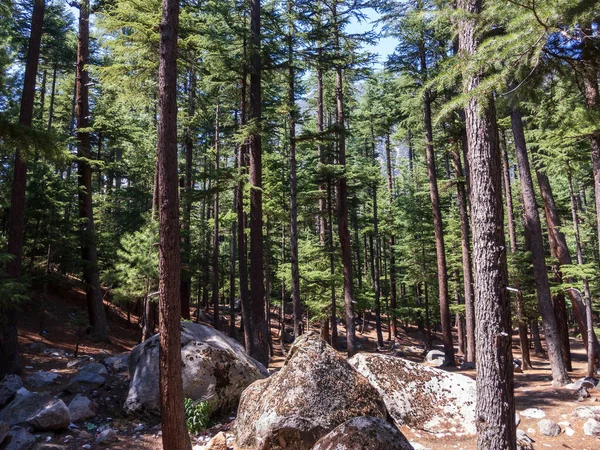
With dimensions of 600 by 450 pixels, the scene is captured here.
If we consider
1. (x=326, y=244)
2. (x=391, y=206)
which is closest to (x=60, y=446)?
(x=326, y=244)

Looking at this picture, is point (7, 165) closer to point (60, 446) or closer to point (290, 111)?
point (290, 111)

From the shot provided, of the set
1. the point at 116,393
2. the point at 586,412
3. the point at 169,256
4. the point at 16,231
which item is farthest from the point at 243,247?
the point at 586,412

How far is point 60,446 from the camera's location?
648 cm

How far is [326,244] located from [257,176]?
978 centimetres

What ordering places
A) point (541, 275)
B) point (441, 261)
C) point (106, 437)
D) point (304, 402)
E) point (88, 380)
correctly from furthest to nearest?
point (441, 261) < point (541, 275) < point (88, 380) < point (106, 437) < point (304, 402)

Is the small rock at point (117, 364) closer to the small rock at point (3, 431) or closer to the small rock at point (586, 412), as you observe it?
the small rock at point (3, 431)

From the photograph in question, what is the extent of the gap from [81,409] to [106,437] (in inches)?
59.6

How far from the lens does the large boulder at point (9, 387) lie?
8.68 m

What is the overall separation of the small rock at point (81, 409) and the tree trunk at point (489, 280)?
7450 millimetres

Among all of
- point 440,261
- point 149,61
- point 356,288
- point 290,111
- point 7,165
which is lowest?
point 356,288

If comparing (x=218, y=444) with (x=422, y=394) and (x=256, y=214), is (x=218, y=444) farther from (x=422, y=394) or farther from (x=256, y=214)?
(x=256, y=214)

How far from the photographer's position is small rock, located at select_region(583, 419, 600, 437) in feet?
25.1

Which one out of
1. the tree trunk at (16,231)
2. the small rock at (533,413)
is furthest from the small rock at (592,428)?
the tree trunk at (16,231)

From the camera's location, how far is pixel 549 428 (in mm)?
7797
